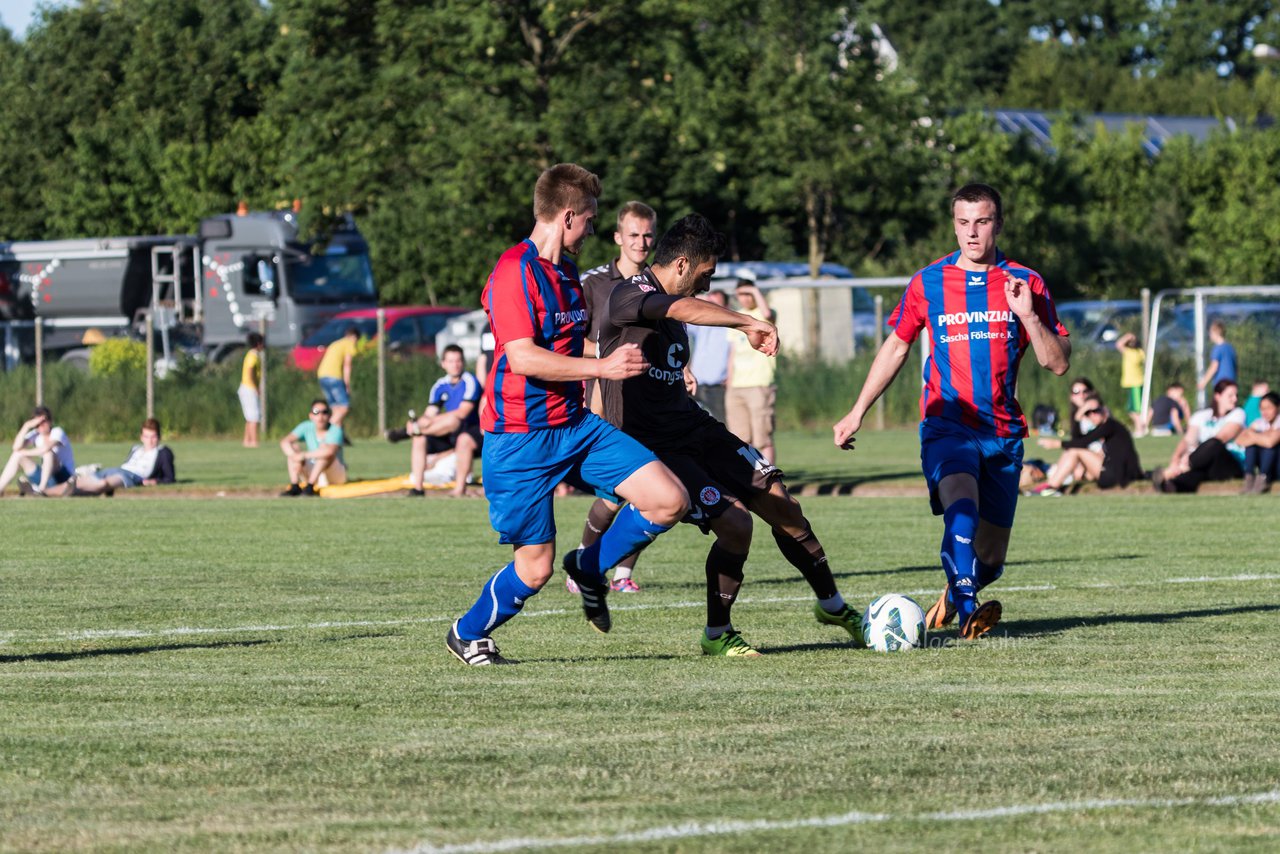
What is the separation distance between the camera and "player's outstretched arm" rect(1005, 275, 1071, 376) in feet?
29.8

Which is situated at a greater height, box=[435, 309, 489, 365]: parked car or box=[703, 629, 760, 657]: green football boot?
box=[435, 309, 489, 365]: parked car

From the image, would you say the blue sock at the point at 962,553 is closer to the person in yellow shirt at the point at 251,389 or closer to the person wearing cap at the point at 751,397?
the person wearing cap at the point at 751,397

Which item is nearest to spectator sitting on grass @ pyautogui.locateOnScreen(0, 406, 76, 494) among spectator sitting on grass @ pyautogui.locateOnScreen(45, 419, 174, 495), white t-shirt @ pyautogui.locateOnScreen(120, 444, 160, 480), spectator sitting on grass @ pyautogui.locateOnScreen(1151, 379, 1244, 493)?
spectator sitting on grass @ pyautogui.locateOnScreen(45, 419, 174, 495)

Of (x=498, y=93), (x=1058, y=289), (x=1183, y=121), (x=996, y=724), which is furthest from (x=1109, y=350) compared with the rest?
(x=1183, y=121)

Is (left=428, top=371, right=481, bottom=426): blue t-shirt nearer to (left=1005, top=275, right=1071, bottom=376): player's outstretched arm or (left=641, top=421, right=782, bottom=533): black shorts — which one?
(left=641, top=421, right=782, bottom=533): black shorts

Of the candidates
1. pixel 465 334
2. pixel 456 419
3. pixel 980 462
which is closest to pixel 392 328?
pixel 465 334

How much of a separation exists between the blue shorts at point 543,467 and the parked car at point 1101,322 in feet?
88.4

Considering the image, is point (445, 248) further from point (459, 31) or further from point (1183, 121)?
point (1183, 121)

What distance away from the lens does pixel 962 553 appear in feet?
30.6

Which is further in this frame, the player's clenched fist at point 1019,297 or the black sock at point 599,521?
the black sock at point 599,521

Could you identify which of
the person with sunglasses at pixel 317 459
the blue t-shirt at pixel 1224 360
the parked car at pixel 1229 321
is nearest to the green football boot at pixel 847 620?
the person with sunglasses at pixel 317 459

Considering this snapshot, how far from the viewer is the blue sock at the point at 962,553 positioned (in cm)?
930

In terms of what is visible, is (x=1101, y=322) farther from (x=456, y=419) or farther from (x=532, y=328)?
(x=532, y=328)

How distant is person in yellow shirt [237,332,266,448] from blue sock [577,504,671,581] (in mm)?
25813
